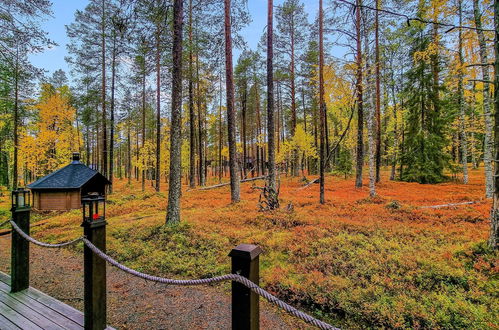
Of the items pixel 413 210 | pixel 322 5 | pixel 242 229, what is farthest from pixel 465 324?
pixel 322 5

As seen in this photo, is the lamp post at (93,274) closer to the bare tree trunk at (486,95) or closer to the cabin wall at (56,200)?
the cabin wall at (56,200)

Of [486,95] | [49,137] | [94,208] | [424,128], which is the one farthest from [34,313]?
[424,128]

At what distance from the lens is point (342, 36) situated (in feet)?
31.8

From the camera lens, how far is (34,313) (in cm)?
275

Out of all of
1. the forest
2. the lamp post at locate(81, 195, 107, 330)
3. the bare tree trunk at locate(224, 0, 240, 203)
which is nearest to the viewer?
the lamp post at locate(81, 195, 107, 330)

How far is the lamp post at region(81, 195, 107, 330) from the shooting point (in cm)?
234

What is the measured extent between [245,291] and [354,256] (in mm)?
3785

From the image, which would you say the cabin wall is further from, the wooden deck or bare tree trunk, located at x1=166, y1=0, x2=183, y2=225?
the wooden deck

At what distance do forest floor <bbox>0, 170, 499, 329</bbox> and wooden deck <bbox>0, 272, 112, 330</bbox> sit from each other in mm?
1935

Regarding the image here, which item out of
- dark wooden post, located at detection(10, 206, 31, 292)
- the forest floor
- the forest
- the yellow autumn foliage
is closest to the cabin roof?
the forest

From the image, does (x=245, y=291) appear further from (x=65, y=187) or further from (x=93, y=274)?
(x=65, y=187)

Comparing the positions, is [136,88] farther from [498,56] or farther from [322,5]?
[498,56]

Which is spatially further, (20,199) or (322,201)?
(322,201)

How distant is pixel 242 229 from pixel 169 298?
3.02 metres
